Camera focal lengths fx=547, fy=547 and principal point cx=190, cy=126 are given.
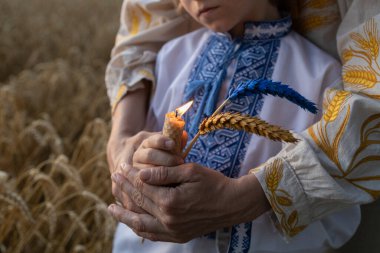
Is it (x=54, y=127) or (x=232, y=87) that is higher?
(x=232, y=87)

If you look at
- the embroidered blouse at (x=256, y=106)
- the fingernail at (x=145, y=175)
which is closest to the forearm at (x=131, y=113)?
the embroidered blouse at (x=256, y=106)

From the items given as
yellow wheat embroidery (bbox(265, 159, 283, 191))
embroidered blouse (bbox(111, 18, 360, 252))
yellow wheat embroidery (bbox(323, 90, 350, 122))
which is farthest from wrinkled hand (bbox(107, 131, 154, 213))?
yellow wheat embroidery (bbox(323, 90, 350, 122))

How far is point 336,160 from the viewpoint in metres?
0.94

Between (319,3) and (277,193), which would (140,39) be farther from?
(277,193)

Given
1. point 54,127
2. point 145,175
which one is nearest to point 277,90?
point 145,175

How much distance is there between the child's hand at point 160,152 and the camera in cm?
91

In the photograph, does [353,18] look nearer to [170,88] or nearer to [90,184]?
[170,88]

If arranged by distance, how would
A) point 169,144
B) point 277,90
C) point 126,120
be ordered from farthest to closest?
point 126,120, point 169,144, point 277,90

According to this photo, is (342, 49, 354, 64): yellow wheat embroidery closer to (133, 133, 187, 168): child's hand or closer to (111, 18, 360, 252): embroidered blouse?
(111, 18, 360, 252): embroidered blouse

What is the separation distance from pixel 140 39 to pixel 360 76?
1.90 ft

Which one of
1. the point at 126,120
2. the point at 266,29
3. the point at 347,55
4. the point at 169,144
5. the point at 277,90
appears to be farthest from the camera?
the point at 126,120

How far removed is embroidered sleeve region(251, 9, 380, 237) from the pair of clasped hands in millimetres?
45

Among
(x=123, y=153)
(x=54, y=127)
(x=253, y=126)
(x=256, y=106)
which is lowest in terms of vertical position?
(x=54, y=127)

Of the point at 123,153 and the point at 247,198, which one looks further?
the point at 123,153
